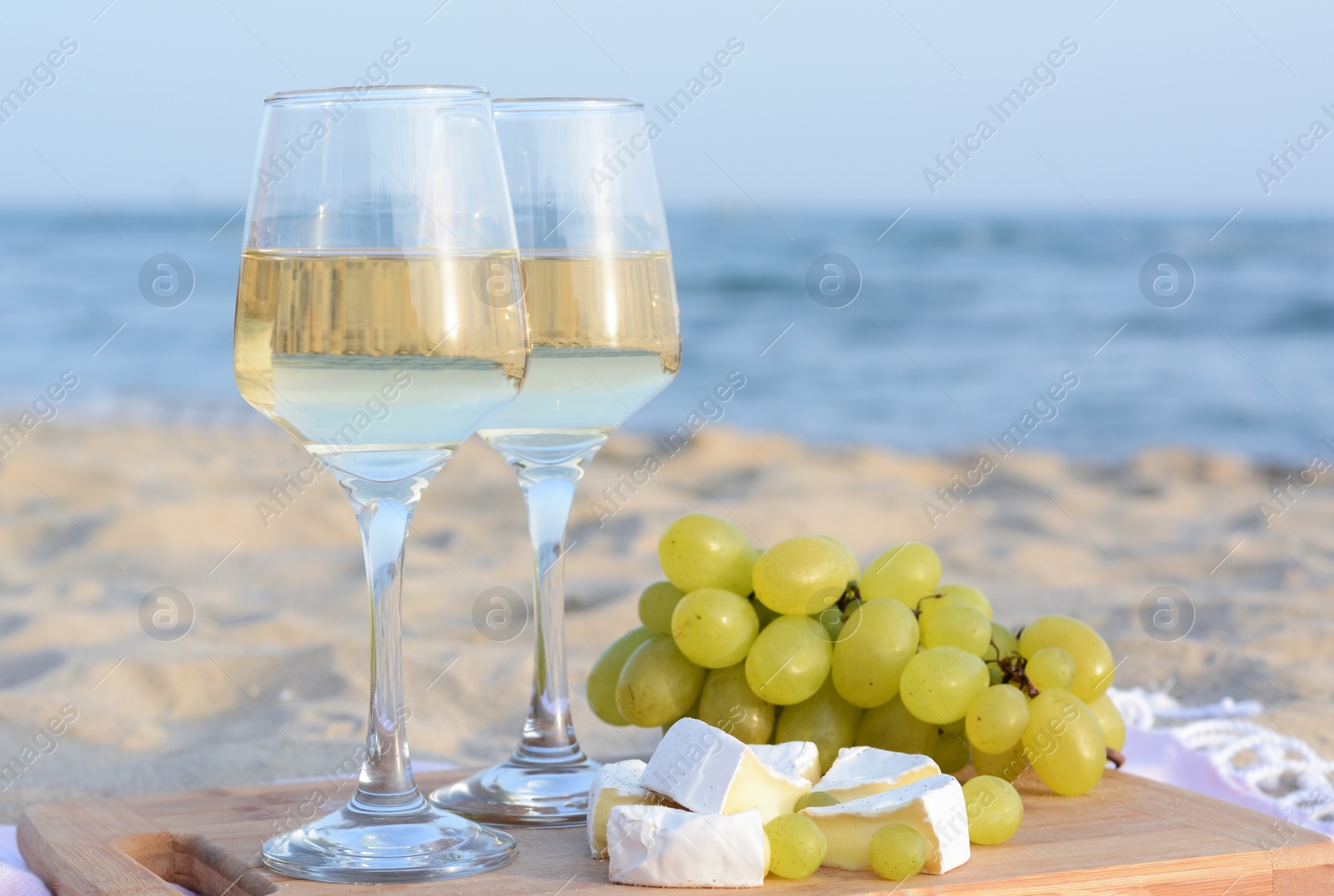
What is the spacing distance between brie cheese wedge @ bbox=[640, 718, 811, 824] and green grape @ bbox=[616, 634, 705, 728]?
268 mm

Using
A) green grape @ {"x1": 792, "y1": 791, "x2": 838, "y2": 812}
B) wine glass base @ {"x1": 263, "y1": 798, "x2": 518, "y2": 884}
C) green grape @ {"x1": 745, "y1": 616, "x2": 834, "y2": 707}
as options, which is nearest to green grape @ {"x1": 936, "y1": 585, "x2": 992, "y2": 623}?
green grape @ {"x1": 745, "y1": 616, "x2": 834, "y2": 707}

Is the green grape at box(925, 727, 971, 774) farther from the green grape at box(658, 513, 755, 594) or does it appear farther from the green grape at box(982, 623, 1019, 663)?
A: the green grape at box(658, 513, 755, 594)

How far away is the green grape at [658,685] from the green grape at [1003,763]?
33 centimetres

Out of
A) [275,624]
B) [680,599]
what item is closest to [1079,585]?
Answer: [275,624]

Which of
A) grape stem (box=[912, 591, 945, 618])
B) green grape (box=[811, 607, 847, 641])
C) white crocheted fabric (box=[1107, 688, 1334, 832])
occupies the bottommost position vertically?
white crocheted fabric (box=[1107, 688, 1334, 832])

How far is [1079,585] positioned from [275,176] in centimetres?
306

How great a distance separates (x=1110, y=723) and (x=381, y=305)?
3.46 ft

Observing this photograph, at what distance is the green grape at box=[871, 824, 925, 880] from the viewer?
1.19 metres

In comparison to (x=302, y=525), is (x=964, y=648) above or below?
below

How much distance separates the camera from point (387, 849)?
1.22 metres

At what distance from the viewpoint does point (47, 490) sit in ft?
16.2

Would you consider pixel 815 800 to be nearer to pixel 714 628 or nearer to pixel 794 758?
pixel 794 758

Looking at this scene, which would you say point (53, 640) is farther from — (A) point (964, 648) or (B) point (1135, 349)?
(B) point (1135, 349)

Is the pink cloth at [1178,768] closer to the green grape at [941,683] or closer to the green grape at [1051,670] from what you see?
the green grape at [1051,670]
